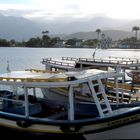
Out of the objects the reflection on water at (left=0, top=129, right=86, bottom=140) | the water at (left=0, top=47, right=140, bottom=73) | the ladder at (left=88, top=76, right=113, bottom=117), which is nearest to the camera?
the ladder at (left=88, top=76, right=113, bottom=117)

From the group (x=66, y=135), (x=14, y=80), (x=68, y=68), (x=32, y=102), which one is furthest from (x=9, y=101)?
(x=68, y=68)

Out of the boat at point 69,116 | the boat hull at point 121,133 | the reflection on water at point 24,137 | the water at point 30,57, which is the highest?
the boat at point 69,116

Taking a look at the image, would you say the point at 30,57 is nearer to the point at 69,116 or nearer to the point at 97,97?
the point at 69,116

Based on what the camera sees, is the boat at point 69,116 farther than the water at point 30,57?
No

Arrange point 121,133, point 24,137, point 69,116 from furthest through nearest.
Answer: point 24,137
point 69,116
point 121,133

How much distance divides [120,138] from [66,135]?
232cm

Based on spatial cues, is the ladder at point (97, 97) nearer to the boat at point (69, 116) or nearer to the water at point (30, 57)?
the boat at point (69, 116)

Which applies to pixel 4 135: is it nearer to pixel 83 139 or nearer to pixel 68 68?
pixel 83 139

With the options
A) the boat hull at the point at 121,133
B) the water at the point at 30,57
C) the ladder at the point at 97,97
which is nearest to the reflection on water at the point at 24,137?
the boat hull at the point at 121,133

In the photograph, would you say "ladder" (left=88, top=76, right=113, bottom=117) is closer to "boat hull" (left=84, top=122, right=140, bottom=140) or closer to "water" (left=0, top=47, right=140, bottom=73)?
"boat hull" (left=84, top=122, right=140, bottom=140)

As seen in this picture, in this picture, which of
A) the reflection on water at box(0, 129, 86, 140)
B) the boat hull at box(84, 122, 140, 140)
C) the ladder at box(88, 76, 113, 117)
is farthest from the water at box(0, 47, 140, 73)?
the boat hull at box(84, 122, 140, 140)

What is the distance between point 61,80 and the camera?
15992mm

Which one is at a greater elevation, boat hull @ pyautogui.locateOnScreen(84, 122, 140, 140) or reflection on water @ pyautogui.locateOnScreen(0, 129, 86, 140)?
boat hull @ pyautogui.locateOnScreen(84, 122, 140, 140)

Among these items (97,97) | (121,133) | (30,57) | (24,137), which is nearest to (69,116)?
(97,97)
